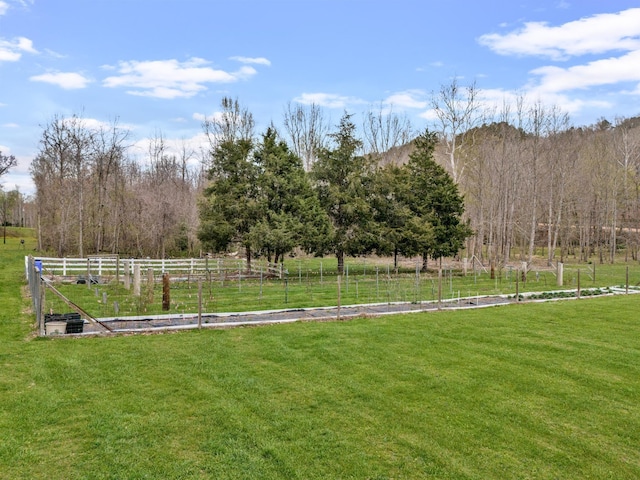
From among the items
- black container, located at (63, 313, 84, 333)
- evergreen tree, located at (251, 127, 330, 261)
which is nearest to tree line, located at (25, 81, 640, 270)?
→ evergreen tree, located at (251, 127, 330, 261)

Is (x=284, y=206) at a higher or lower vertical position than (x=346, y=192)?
lower

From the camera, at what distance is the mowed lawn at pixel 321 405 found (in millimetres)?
4344

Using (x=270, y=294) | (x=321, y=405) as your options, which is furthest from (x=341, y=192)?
(x=321, y=405)

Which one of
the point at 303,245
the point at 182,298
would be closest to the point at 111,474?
the point at 182,298

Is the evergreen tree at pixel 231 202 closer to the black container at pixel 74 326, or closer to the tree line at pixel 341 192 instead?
the tree line at pixel 341 192

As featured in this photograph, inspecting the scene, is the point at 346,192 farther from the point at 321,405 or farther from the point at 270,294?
the point at 321,405

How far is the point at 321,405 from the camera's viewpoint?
5.76 meters

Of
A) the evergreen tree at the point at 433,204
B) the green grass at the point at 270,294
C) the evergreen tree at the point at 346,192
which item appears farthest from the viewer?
the evergreen tree at the point at 433,204

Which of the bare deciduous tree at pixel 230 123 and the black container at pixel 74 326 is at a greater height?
the bare deciduous tree at pixel 230 123

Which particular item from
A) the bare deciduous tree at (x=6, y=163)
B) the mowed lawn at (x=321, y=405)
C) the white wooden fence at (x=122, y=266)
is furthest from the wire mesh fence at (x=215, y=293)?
the bare deciduous tree at (x=6, y=163)

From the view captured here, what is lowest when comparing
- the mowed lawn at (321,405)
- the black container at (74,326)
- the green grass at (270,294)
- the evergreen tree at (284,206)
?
the mowed lawn at (321,405)

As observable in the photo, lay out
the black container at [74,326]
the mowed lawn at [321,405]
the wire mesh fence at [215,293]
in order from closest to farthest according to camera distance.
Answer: the mowed lawn at [321,405] < the black container at [74,326] < the wire mesh fence at [215,293]

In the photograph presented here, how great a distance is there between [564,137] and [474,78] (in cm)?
1034

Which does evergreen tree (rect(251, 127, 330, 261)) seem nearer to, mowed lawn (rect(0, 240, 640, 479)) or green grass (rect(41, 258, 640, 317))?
green grass (rect(41, 258, 640, 317))
